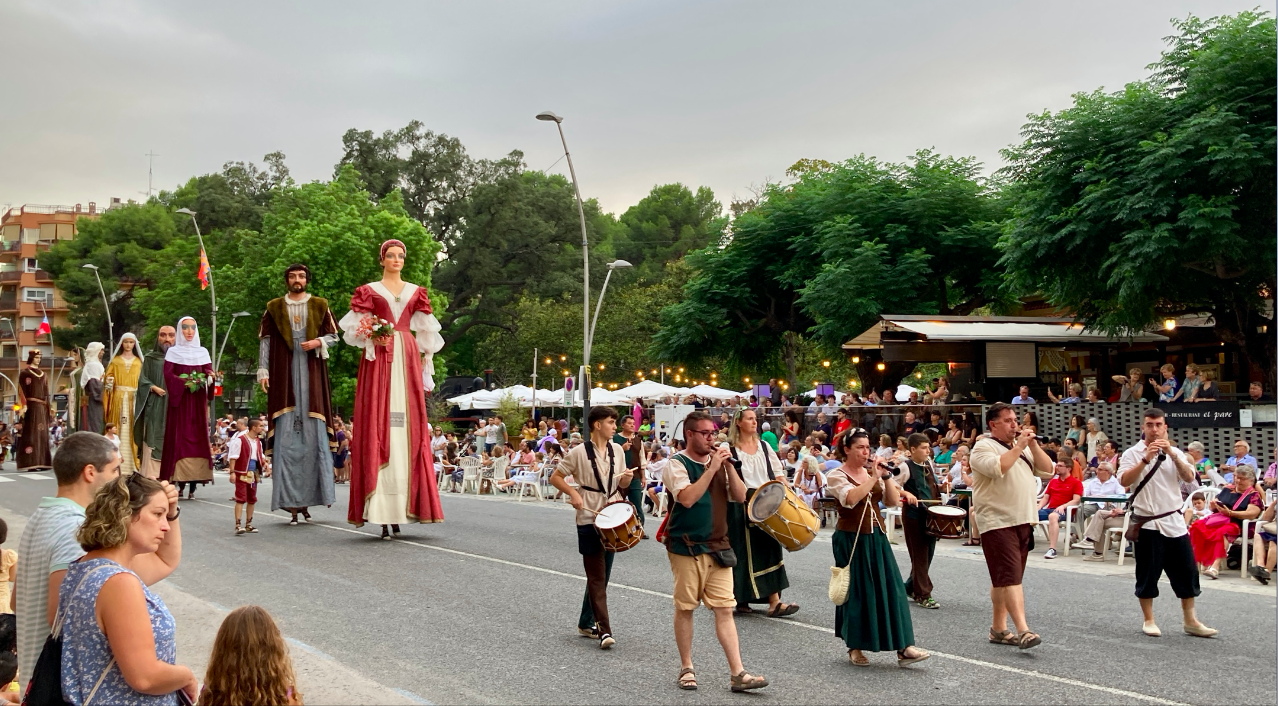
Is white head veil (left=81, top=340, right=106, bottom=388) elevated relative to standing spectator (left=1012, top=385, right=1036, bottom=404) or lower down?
lower down

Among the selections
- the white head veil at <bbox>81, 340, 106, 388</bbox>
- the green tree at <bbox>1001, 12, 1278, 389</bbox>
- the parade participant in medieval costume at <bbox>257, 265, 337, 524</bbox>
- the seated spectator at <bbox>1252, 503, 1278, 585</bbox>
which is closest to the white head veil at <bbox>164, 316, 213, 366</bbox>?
the white head veil at <bbox>81, 340, 106, 388</bbox>

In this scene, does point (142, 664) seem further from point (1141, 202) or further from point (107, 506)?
point (1141, 202)

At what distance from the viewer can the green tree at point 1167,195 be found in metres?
19.9

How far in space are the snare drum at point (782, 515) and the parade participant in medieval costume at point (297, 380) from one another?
25.4 ft

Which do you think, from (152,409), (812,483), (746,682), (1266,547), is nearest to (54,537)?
(746,682)

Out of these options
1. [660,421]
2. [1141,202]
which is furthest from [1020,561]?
[660,421]

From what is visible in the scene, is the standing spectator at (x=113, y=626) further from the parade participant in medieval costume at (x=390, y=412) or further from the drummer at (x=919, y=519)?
the parade participant in medieval costume at (x=390, y=412)

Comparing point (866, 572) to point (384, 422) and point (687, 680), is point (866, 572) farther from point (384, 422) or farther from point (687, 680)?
point (384, 422)

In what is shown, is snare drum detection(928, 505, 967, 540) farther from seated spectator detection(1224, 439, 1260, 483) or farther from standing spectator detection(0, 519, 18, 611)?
standing spectator detection(0, 519, 18, 611)

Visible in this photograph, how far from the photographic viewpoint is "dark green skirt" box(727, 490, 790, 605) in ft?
30.4

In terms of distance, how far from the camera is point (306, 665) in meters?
6.82

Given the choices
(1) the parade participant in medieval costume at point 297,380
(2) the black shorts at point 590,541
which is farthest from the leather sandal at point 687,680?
(1) the parade participant in medieval costume at point 297,380

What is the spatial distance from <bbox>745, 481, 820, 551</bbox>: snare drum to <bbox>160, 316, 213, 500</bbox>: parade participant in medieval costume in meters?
9.12

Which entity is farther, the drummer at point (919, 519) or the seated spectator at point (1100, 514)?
the seated spectator at point (1100, 514)
